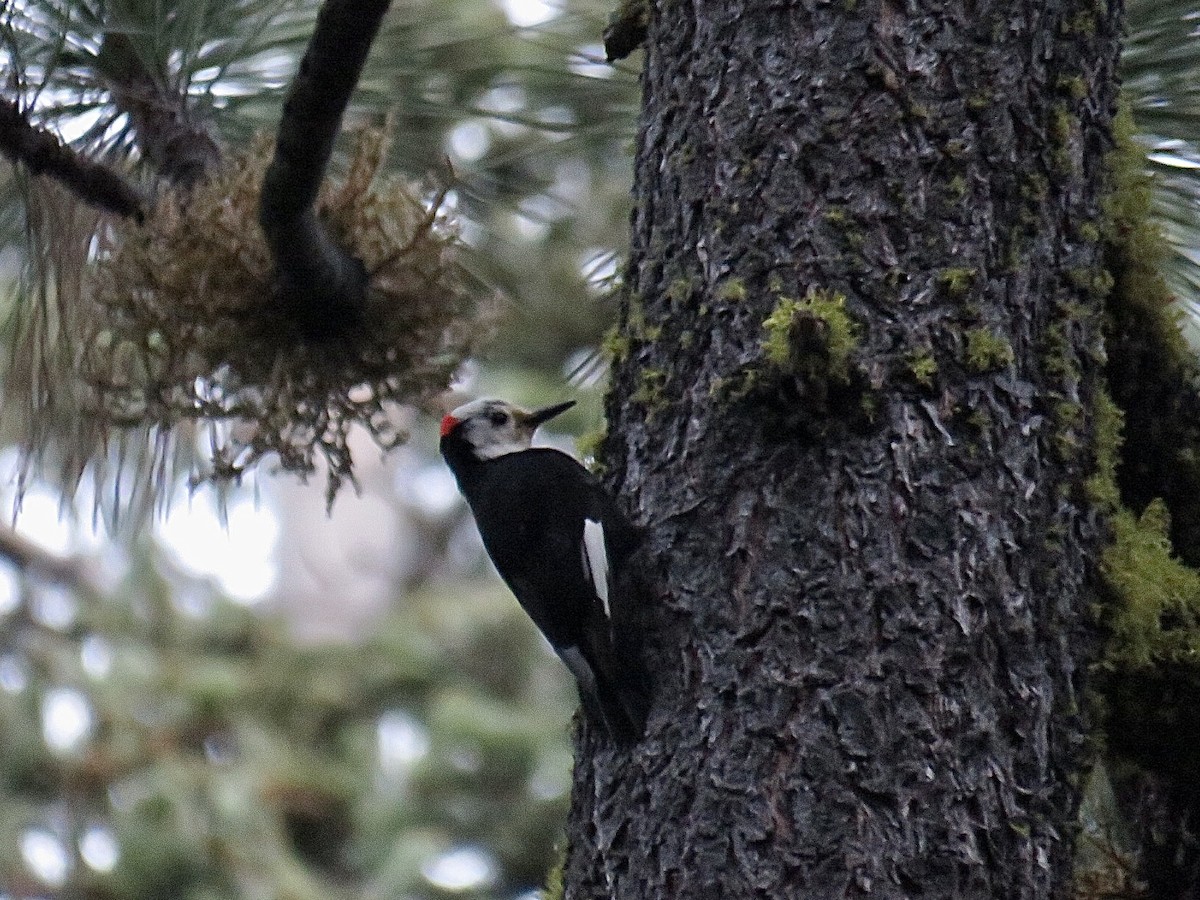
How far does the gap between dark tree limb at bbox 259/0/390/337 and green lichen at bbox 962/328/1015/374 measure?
1099mm

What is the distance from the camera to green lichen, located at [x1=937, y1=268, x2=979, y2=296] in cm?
235

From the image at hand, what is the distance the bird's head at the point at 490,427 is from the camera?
377 centimetres

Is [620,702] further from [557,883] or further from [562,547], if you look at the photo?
[562,547]

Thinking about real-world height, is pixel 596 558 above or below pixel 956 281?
below

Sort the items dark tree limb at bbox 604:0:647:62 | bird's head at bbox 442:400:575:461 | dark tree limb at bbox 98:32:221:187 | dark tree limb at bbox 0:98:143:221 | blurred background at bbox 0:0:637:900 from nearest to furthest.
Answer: dark tree limb at bbox 604:0:647:62 < dark tree limb at bbox 0:98:143:221 < dark tree limb at bbox 98:32:221:187 < bird's head at bbox 442:400:575:461 < blurred background at bbox 0:0:637:900

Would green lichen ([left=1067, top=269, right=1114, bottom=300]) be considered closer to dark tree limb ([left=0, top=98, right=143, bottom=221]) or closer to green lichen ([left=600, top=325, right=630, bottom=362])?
green lichen ([left=600, top=325, right=630, bottom=362])

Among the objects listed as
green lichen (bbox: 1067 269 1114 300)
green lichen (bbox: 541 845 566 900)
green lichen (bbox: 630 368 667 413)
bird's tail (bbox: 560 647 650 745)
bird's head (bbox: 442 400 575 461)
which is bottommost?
bird's head (bbox: 442 400 575 461)

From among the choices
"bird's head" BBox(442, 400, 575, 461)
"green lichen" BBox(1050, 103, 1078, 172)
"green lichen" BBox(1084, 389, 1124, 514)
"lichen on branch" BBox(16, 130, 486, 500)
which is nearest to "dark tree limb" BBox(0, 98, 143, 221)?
"lichen on branch" BBox(16, 130, 486, 500)

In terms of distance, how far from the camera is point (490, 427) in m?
3.81

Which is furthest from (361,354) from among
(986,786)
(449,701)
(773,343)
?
(449,701)

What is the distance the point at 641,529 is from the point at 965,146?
2.50 ft

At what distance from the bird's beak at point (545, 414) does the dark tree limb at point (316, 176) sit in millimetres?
504

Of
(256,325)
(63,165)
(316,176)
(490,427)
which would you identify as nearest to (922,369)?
(316,176)

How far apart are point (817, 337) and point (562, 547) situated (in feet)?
2.96
